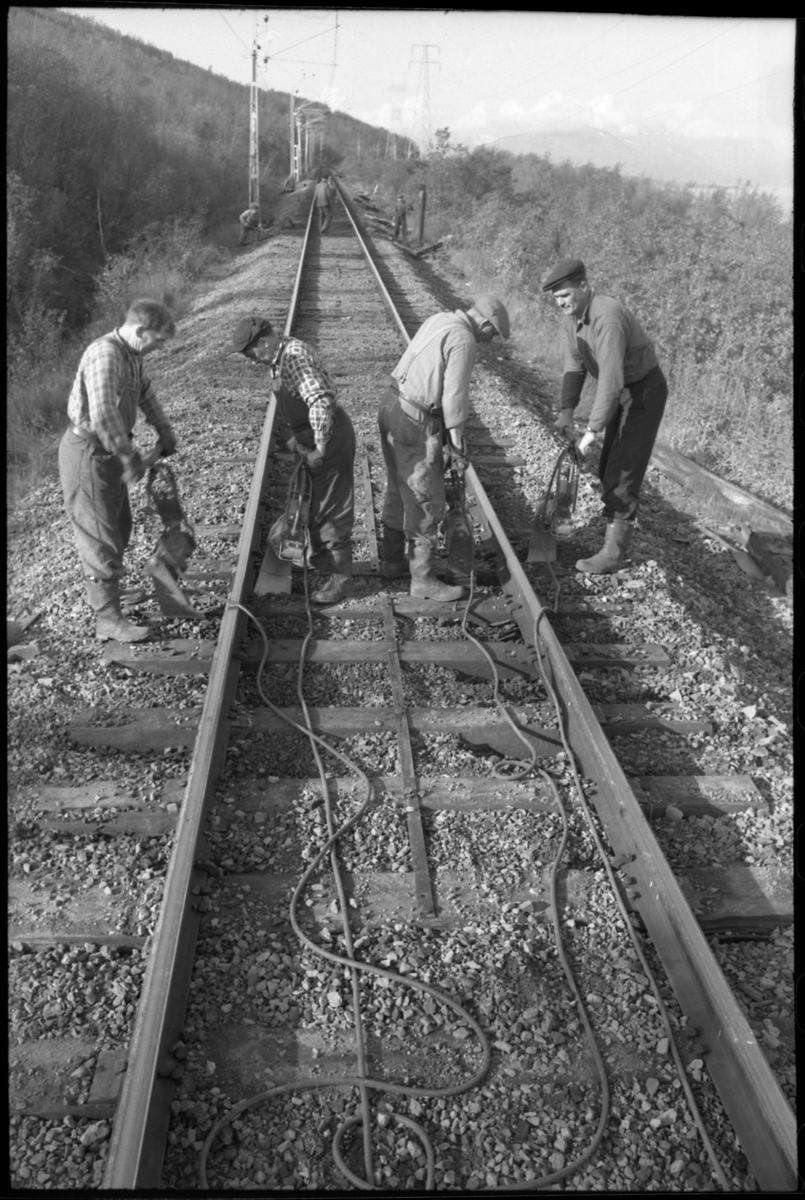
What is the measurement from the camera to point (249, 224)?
27.0m

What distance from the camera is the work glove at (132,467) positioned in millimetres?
4828

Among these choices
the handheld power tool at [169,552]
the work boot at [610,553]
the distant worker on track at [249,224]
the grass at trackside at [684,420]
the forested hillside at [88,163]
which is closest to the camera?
the handheld power tool at [169,552]

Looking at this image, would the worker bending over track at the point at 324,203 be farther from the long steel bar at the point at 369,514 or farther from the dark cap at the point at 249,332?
the dark cap at the point at 249,332

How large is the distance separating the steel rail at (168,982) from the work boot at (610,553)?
8.89 feet

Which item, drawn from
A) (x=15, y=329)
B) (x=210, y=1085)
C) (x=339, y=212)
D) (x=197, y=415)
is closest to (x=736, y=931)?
(x=210, y=1085)

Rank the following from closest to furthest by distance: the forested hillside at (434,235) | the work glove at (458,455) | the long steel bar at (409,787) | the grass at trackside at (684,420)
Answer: the long steel bar at (409,787)
the work glove at (458,455)
the grass at trackside at (684,420)
the forested hillside at (434,235)

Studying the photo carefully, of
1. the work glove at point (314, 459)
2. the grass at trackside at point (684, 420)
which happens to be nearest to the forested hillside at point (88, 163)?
the grass at trackside at point (684, 420)

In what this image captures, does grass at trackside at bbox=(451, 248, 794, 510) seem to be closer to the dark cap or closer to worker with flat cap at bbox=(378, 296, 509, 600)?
worker with flat cap at bbox=(378, 296, 509, 600)

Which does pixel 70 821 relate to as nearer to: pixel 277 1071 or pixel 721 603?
pixel 277 1071

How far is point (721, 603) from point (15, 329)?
45.5 ft

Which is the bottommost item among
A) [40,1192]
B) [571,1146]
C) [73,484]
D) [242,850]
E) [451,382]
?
[571,1146]

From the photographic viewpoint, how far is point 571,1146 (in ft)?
8.53

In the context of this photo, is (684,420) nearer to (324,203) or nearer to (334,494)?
(334,494)

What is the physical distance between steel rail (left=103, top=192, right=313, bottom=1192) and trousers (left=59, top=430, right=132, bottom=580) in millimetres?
1009
